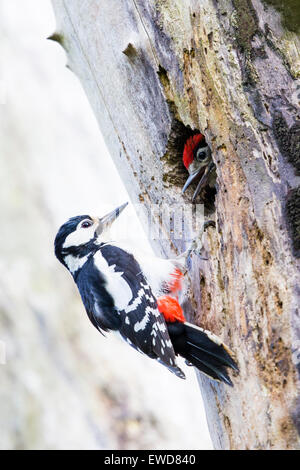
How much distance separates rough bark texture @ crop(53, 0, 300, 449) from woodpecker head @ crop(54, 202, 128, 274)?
0.51 metres

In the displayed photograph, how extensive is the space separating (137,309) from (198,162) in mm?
748

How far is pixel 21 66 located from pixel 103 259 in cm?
510

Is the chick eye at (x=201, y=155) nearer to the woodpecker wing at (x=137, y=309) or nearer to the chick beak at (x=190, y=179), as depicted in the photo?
the chick beak at (x=190, y=179)

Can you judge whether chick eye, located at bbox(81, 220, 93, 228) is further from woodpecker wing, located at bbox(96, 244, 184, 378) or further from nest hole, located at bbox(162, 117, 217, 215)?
nest hole, located at bbox(162, 117, 217, 215)

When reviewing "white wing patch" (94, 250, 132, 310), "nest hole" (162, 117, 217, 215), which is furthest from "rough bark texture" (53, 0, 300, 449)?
"white wing patch" (94, 250, 132, 310)

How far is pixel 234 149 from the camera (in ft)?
6.68

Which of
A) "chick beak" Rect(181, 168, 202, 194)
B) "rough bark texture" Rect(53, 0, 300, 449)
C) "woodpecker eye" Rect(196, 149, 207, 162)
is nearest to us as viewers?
"rough bark texture" Rect(53, 0, 300, 449)

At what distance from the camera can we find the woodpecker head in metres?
2.88

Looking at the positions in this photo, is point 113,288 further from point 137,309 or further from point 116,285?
point 137,309

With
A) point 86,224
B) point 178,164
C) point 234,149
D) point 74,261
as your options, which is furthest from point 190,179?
point 74,261

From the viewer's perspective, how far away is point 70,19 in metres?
2.67

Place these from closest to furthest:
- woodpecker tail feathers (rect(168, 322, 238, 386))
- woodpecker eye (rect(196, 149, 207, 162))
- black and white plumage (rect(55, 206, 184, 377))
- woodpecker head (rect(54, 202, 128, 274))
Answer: woodpecker tail feathers (rect(168, 322, 238, 386)) → black and white plumage (rect(55, 206, 184, 377)) → woodpecker eye (rect(196, 149, 207, 162)) → woodpecker head (rect(54, 202, 128, 274))

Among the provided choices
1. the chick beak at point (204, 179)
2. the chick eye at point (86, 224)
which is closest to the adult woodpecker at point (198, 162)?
the chick beak at point (204, 179)
